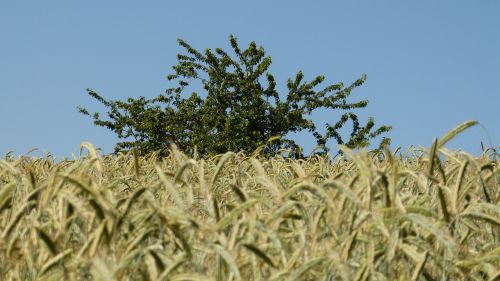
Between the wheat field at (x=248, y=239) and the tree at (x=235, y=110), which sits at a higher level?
the tree at (x=235, y=110)

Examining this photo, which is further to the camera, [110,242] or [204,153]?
[204,153]

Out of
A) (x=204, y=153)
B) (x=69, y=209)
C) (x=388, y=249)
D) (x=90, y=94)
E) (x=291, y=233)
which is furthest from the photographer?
(x=90, y=94)

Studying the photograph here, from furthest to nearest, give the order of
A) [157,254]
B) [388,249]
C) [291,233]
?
1. [291,233]
2. [388,249]
3. [157,254]

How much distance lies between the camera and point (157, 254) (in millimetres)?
2260

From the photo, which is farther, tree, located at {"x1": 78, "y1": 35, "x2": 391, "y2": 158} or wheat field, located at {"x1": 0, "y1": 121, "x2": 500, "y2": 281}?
tree, located at {"x1": 78, "y1": 35, "x2": 391, "y2": 158}

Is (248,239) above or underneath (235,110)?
underneath

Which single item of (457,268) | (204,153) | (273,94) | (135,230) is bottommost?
(457,268)

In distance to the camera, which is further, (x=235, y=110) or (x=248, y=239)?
(x=235, y=110)

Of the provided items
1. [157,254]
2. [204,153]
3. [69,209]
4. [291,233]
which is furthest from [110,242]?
[204,153]

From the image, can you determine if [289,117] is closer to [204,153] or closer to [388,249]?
[204,153]

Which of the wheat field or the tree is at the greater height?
the tree

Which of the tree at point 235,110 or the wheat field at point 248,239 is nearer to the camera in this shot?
the wheat field at point 248,239

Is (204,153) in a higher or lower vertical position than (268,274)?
higher

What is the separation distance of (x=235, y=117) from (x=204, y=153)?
137 centimetres
